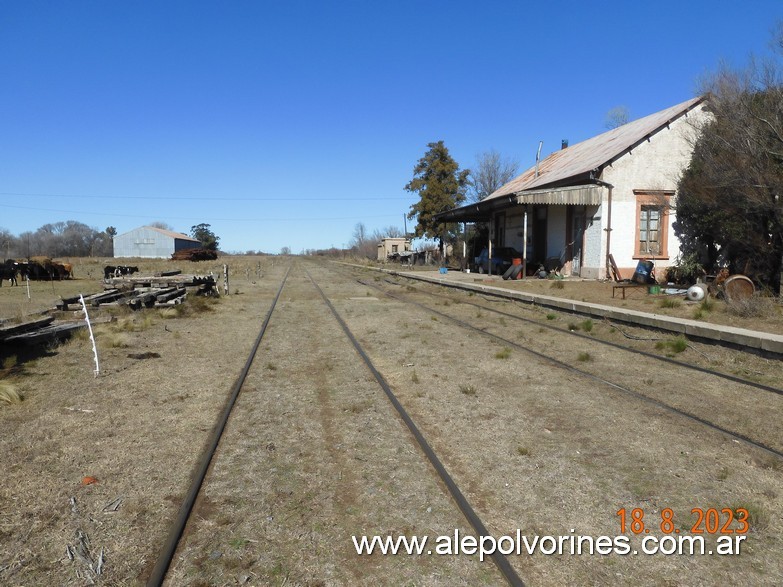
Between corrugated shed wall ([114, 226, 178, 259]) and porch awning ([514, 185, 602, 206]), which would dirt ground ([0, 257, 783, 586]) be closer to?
porch awning ([514, 185, 602, 206])

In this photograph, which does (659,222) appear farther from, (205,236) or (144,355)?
(205,236)

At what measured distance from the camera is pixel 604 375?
7.84 m

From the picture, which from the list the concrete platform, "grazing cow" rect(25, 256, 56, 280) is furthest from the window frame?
"grazing cow" rect(25, 256, 56, 280)

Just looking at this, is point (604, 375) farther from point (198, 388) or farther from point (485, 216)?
point (485, 216)

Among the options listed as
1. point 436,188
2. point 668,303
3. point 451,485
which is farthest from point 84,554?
point 436,188

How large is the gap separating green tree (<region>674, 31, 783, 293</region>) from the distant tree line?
10258 centimetres

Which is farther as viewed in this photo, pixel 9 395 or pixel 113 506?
pixel 9 395

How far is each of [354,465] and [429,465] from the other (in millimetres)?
646

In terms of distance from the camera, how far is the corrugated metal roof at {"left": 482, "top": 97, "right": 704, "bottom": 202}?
22.0 metres

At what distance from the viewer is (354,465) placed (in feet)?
14.9

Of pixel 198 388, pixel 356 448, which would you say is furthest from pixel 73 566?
pixel 198 388

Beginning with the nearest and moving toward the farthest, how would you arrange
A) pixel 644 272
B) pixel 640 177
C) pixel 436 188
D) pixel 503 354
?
pixel 503 354 → pixel 644 272 → pixel 640 177 → pixel 436 188

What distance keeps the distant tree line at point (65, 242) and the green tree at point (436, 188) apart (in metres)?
74.3

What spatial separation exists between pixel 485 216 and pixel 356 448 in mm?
28573
